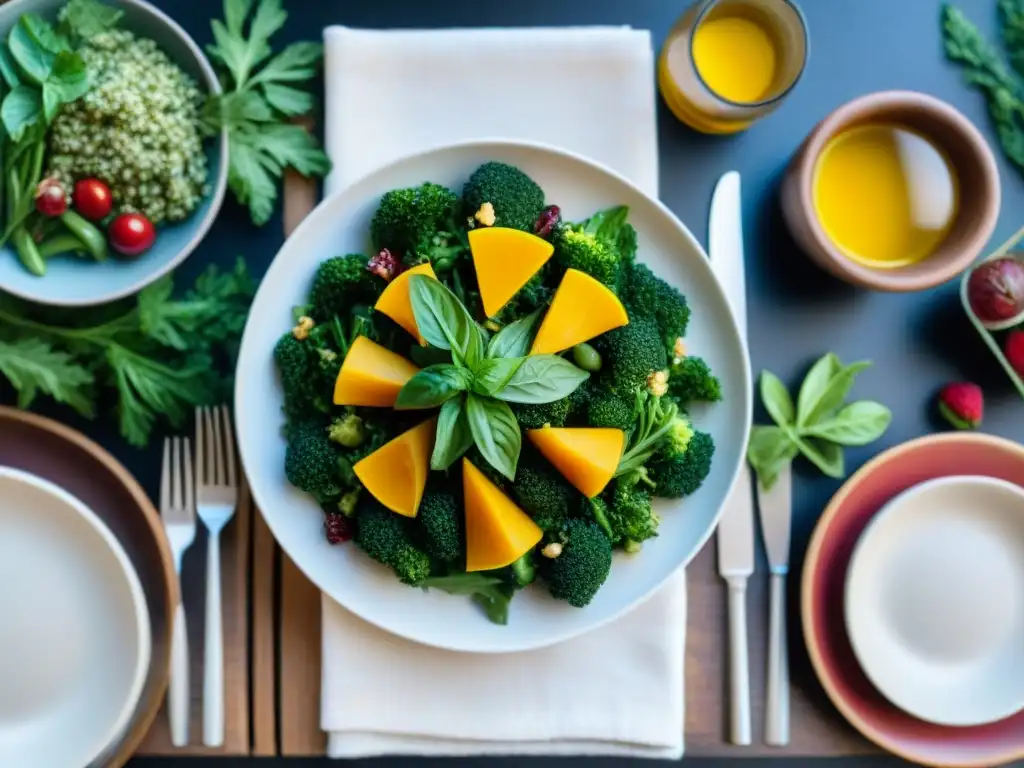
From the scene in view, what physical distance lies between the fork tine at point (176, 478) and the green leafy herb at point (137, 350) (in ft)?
0.14

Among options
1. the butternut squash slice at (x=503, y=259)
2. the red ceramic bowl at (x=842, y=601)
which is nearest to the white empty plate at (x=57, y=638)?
the butternut squash slice at (x=503, y=259)

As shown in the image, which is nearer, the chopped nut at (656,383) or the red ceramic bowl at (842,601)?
the chopped nut at (656,383)

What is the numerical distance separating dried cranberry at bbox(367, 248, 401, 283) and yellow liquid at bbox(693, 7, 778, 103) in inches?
20.8

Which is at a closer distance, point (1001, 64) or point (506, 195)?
point (506, 195)

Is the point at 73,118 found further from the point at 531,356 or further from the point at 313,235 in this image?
the point at 531,356

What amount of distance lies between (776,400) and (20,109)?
3.56ft

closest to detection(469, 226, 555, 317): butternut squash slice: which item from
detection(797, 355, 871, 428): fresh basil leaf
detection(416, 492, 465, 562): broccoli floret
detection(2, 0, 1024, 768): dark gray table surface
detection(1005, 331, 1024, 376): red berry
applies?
detection(416, 492, 465, 562): broccoli floret

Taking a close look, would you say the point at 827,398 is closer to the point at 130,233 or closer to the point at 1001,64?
the point at 1001,64

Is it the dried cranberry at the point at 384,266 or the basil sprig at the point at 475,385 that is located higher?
the dried cranberry at the point at 384,266

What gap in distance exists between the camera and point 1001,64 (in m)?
1.34

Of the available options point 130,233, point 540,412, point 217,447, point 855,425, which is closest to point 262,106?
point 130,233

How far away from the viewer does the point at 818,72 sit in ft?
4.42

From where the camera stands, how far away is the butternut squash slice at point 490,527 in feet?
3.43

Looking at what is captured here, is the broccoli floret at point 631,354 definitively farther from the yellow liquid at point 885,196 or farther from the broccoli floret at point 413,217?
the yellow liquid at point 885,196
